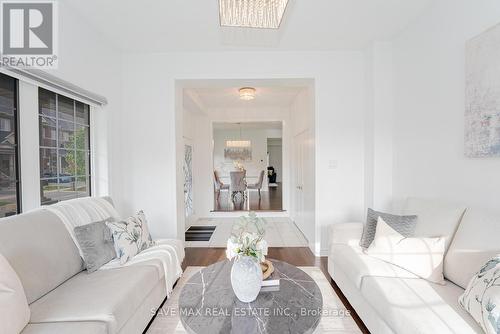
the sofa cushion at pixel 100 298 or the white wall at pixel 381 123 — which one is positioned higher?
the white wall at pixel 381 123

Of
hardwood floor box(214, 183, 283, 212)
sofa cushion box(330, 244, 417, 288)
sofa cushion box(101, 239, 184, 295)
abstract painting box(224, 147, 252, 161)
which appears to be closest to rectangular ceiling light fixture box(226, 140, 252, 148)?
abstract painting box(224, 147, 252, 161)

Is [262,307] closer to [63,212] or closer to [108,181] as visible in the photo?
[63,212]

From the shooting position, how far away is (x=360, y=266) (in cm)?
194

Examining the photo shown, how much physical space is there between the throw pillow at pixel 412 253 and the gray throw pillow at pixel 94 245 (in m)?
2.11

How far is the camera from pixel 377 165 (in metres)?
3.19

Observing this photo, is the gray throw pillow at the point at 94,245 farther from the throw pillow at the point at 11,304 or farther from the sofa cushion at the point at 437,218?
the sofa cushion at the point at 437,218

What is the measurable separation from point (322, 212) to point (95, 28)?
3434 mm

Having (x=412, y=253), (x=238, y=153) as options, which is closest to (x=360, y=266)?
(x=412, y=253)

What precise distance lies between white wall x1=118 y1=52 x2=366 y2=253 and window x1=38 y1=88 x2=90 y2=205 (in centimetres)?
61

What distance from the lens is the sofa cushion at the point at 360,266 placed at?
1838 millimetres

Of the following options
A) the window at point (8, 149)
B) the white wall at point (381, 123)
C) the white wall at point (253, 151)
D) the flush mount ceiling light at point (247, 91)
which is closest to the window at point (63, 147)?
the window at point (8, 149)

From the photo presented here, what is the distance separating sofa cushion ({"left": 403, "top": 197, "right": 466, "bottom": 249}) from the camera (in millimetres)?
1922

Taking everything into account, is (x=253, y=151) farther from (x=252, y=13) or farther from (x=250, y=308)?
(x=250, y=308)

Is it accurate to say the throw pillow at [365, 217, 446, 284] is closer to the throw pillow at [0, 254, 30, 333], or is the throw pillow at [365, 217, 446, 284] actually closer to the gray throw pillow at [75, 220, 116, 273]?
the gray throw pillow at [75, 220, 116, 273]
